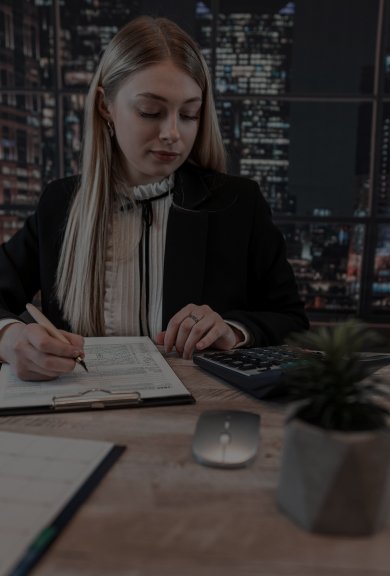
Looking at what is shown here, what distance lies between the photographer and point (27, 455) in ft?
1.94

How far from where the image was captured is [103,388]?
0.82m

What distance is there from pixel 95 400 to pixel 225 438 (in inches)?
9.1

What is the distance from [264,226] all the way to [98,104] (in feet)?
1.78

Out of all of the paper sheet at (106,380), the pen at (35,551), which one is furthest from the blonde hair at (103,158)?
the pen at (35,551)

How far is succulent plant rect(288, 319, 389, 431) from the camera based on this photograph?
0.45 meters

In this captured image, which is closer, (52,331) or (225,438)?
(225,438)

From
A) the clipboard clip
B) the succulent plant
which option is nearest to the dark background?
the clipboard clip

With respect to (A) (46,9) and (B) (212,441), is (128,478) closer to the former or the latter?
(B) (212,441)

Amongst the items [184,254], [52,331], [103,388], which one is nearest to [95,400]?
[103,388]

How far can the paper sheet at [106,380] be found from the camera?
2.61 feet

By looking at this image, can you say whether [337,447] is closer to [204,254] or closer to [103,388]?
[103,388]

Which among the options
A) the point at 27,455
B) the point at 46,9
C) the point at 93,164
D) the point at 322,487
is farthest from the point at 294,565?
the point at 46,9

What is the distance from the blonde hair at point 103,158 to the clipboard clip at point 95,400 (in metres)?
0.62

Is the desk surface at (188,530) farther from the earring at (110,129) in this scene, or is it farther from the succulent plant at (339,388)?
the earring at (110,129)
